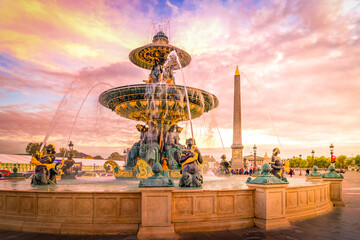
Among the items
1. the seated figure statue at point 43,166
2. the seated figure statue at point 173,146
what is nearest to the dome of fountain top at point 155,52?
the seated figure statue at point 173,146

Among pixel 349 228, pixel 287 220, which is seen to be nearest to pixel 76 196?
pixel 287 220

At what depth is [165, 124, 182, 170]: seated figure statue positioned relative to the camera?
14195mm

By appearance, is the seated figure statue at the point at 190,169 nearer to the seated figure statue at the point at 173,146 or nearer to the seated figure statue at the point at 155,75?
the seated figure statue at the point at 173,146

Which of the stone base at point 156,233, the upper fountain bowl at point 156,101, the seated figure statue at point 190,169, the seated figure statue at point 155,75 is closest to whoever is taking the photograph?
the stone base at point 156,233

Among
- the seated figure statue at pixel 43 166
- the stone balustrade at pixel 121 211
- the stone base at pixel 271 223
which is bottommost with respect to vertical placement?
the stone base at pixel 271 223

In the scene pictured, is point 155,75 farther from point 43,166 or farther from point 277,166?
point 277,166

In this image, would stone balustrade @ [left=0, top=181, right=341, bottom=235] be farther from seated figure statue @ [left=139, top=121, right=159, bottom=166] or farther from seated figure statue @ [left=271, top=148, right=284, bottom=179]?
seated figure statue @ [left=139, top=121, right=159, bottom=166]

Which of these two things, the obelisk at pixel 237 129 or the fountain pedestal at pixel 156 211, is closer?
the fountain pedestal at pixel 156 211

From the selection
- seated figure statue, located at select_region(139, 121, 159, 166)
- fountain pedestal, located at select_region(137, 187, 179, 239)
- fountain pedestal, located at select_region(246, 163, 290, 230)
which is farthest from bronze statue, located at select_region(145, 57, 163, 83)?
fountain pedestal, located at select_region(137, 187, 179, 239)

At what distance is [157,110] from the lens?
1412cm

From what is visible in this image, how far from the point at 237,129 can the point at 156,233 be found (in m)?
39.3

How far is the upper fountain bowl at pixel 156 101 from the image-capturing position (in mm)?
13128

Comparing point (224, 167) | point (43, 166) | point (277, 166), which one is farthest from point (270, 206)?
point (224, 167)

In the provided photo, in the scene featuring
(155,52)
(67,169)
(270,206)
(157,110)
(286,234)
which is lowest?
(286,234)
